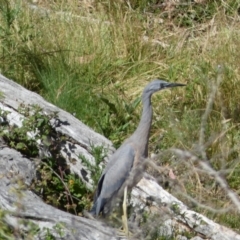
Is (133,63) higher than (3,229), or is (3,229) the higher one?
(3,229)

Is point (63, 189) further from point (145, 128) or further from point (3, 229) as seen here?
point (3, 229)

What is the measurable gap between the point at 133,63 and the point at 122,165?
2310 mm

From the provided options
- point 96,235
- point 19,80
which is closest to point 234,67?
point 19,80

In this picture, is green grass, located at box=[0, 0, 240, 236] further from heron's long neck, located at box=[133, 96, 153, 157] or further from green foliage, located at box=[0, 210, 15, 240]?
green foliage, located at box=[0, 210, 15, 240]

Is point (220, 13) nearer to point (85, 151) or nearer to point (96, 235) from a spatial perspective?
point (85, 151)

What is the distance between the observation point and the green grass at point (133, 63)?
638 centimetres

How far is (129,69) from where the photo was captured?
7375 millimetres

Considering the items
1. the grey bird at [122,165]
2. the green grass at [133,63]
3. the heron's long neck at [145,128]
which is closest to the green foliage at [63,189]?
the grey bird at [122,165]

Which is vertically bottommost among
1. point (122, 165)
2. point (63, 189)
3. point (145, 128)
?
point (63, 189)

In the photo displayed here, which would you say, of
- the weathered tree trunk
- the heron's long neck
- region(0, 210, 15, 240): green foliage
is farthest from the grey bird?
region(0, 210, 15, 240): green foliage

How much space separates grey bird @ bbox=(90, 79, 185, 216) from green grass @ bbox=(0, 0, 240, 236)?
1.90 feet

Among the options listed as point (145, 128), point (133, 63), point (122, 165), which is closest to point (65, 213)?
point (122, 165)

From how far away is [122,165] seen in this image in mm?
5270

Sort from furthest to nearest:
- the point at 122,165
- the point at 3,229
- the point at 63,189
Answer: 1. the point at 63,189
2. the point at 122,165
3. the point at 3,229
